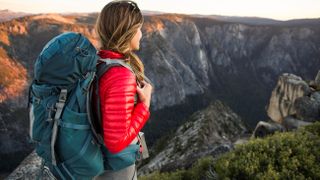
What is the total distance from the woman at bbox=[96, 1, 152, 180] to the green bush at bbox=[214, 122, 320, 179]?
6.17 metres

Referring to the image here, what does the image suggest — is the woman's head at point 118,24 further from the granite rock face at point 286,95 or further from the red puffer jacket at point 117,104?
the granite rock face at point 286,95

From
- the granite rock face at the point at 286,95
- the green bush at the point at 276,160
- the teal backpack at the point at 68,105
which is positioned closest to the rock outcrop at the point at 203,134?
the granite rock face at the point at 286,95

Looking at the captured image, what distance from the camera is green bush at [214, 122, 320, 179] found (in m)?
11.8

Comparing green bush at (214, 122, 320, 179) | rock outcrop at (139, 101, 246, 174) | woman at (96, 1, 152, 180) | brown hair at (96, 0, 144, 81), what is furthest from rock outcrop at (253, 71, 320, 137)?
brown hair at (96, 0, 144, 81)

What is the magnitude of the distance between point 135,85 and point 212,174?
24.8 ft

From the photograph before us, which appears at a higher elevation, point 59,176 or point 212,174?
point 59,176

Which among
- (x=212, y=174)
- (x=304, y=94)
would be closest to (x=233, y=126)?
(x=304, y=94)

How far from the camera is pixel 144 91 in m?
6.32

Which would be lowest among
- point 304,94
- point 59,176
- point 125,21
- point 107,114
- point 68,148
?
point 304,94

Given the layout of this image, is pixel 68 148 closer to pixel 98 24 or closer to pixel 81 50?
pixel 81 50

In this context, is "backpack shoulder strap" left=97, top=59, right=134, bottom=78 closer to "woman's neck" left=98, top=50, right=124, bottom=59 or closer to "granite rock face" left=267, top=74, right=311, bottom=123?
"woman's neck" left=98, top=50, right=124, bottom=59

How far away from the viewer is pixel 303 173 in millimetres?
12031

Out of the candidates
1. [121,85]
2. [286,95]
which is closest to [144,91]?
[121,85]

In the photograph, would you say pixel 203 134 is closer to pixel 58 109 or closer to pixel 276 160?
pixel 276 160
